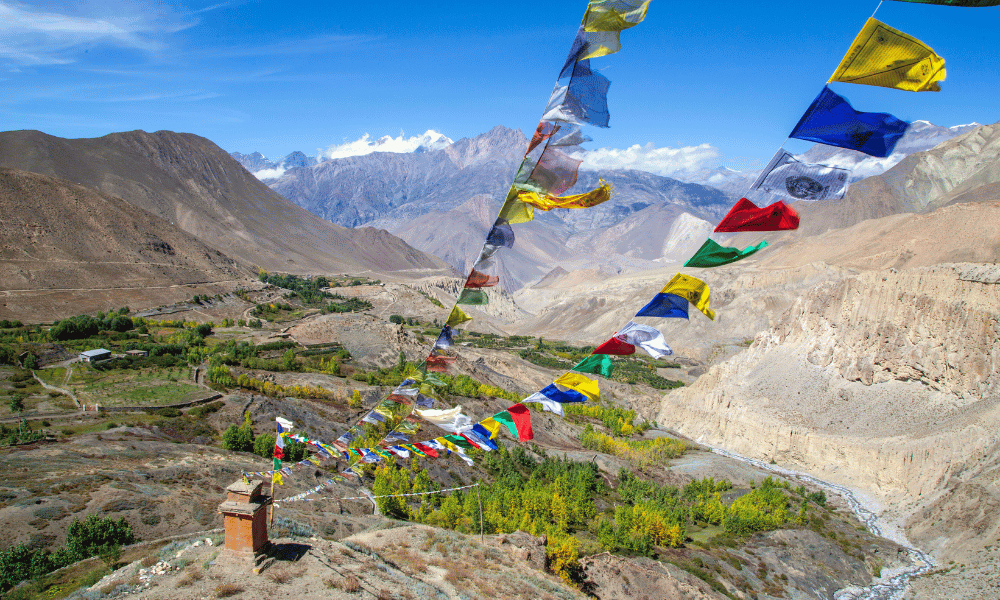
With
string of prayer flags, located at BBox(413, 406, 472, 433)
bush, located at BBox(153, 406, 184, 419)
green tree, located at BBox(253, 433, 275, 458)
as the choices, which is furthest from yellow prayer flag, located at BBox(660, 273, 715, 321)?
bush, located at BBox(153, 406, 184, 419)

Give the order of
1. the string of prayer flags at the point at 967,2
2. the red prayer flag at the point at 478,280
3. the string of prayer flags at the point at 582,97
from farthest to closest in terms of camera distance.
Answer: the red prayer flag at the point at 478,280
the string of prayer flags at the point at 582,97
the string of prayer flags at the point at 967,2

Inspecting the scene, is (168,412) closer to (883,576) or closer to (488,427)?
(488,427)

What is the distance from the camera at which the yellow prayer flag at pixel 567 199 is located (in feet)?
18.2

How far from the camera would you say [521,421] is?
23.5 ft

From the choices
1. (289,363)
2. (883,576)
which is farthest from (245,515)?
(289,363)

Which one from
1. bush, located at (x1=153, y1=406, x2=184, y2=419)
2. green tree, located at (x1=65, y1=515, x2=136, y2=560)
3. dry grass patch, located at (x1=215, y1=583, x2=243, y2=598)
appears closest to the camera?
dry grass patch, located at (x1=215, y1=583, x2=243, y2=598)

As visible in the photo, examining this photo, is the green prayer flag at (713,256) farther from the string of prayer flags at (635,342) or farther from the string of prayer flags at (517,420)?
the string of prayer flags at (517,420)

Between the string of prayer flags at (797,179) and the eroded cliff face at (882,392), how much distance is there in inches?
1035

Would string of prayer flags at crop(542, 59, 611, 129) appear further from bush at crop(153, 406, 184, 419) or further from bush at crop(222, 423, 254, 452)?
bush at crop(153, 406, 184, 419)

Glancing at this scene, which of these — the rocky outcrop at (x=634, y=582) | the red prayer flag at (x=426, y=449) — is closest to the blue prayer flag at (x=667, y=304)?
the red prayer flag at (x=426, y=449)

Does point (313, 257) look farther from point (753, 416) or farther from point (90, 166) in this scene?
point (753, 416)

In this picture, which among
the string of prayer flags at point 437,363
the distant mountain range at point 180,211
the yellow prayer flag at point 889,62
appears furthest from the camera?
the distant mountain range at point 180,211

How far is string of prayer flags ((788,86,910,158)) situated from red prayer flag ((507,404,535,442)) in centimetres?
444

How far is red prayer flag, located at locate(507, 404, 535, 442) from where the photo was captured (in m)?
7.10
